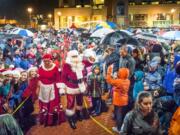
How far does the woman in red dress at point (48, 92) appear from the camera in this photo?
10070mm

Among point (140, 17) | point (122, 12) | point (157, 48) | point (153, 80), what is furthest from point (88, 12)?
point (153, 80)

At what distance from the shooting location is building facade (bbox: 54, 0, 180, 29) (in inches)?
2494

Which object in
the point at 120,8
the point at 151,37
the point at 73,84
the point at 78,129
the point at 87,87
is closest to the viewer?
the point at 78,129

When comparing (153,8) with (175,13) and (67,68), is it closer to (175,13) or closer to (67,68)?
(175,13)

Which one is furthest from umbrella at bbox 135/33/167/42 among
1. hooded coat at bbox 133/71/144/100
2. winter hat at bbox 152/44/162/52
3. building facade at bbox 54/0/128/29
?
building facade at bbox 54/0/128/29

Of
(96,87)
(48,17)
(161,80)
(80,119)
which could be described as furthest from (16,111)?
(48,17)

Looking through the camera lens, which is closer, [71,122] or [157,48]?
[71,122]

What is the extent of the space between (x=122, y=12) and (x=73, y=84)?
5593cm

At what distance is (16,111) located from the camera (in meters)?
9.62

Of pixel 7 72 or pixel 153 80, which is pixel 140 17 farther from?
pixel 7 72

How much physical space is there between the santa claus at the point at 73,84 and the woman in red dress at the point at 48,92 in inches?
9.9

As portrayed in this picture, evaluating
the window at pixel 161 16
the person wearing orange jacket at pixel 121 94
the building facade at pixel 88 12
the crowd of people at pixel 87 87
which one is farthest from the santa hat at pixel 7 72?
the window at pixel 161 16

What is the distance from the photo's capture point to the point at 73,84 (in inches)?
416

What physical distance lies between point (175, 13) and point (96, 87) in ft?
177
